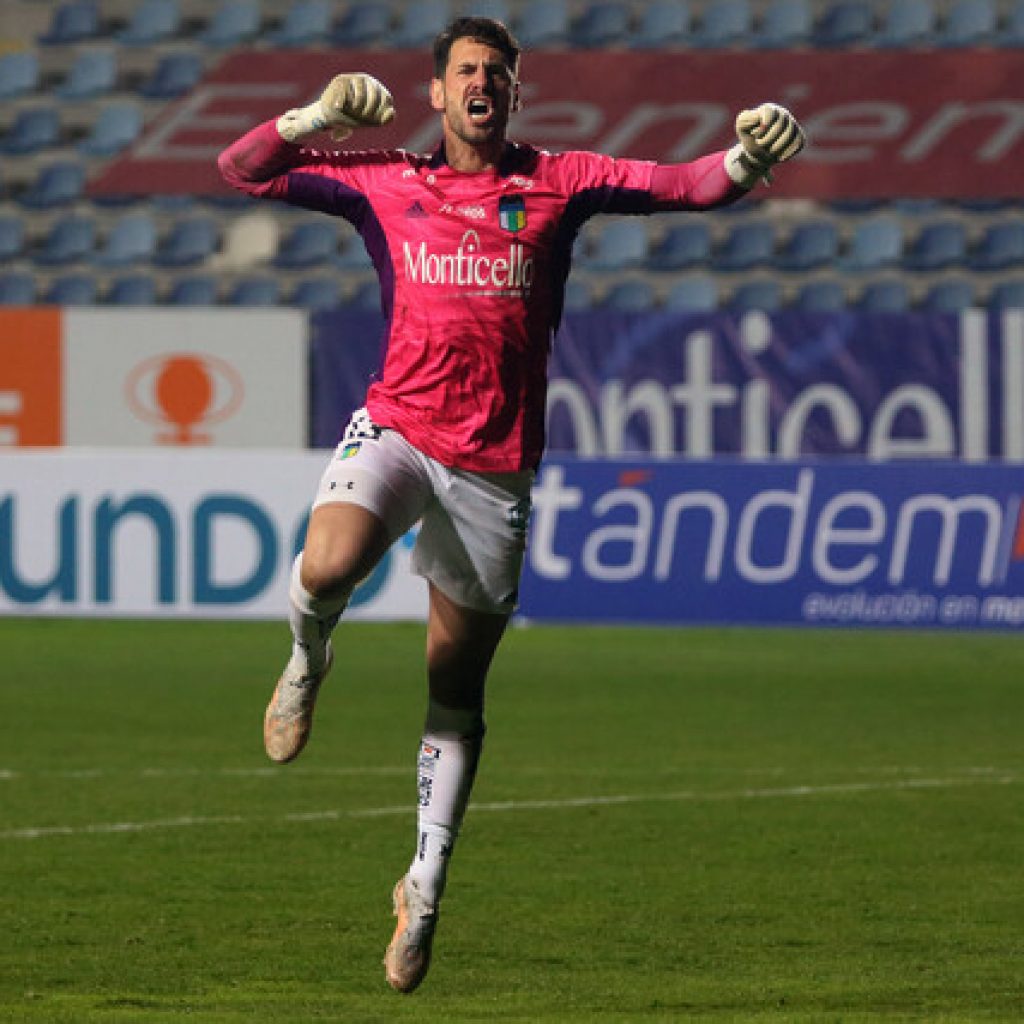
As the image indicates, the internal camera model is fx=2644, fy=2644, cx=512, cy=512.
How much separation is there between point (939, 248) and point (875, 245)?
614 mm

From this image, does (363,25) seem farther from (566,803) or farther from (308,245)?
(566,803)

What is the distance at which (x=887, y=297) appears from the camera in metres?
25.0

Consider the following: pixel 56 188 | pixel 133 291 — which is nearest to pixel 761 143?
pixel 133 291

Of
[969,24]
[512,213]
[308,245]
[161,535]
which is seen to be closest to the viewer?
[512,213]

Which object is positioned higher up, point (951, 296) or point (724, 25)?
point (724, 25)

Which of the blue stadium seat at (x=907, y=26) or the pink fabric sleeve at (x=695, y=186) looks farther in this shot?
the blue stadium seat at (x=907, y=26)

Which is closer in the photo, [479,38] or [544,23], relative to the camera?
[479,38]

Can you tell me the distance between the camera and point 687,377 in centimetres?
2230

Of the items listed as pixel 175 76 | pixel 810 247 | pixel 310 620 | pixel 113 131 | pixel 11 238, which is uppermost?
pixel 310 620

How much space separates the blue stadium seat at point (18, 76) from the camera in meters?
27.4

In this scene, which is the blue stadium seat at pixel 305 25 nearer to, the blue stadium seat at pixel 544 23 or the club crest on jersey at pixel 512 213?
the blue stadium seat at pixel 544 23

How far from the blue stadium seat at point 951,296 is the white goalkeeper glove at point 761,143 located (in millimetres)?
18331

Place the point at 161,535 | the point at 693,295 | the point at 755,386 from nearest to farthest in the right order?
the point at 161,535 < the point at 755,386 < the point at 693,295

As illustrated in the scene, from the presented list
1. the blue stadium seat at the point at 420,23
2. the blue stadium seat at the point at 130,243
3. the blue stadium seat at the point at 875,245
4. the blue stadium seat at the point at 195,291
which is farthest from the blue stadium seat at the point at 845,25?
the blue stadium seat at the point at 130,243
